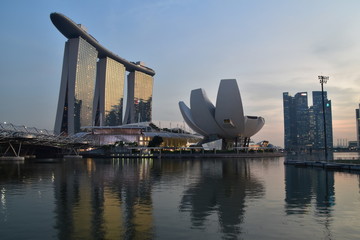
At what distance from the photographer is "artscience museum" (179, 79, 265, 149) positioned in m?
76.8

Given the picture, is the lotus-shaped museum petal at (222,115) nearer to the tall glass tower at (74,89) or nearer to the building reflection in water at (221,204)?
the building reflection in water at (221,204)

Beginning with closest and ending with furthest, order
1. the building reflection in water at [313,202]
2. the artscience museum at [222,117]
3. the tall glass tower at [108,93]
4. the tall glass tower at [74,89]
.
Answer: the building reflection in water at [313,202]
the artscience museum at [222,117]
the tall glass tower at [74,89]
the tall glass tower at [108,93]

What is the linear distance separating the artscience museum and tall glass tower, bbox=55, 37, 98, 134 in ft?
200

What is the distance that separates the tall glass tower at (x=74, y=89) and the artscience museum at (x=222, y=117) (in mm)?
60917

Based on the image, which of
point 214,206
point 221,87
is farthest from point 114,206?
point 221,87

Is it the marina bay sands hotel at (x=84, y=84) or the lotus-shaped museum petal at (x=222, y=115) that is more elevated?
the marina bay sands hotel at (x=84, y=84)

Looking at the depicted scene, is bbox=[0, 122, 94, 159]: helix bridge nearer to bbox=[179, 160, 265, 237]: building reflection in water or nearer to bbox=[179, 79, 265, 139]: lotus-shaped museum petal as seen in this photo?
bbox=[179, 79, 265, 139]: lotus-shaped museum petal

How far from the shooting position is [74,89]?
133375 millimetres

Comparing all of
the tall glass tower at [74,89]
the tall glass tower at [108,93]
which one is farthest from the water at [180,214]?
the tall glass tower at [108,93]

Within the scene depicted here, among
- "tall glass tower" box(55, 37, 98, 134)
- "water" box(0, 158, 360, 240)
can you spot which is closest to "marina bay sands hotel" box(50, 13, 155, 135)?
"tall glass tower" box(55, 37, 98, 134)

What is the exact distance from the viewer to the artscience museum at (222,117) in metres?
76.8

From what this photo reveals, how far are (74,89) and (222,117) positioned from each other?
74.2m

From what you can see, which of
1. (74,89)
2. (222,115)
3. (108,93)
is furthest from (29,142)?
(108,93)

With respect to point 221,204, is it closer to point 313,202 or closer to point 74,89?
point 313,202
